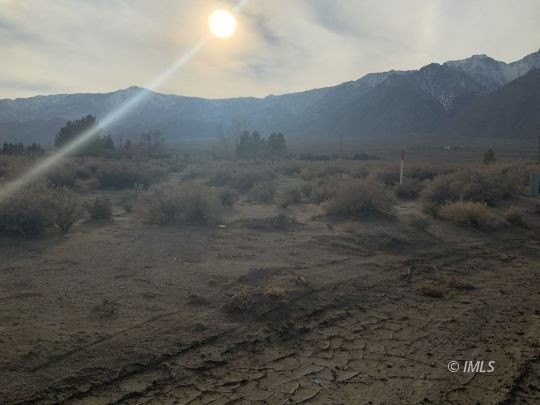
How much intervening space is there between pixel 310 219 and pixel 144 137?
99.6 metres

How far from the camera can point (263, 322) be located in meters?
6.72

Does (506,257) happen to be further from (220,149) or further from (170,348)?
(220,149)

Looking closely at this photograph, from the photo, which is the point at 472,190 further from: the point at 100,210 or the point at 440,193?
the point at 100,210

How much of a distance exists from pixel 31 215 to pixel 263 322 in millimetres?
8219

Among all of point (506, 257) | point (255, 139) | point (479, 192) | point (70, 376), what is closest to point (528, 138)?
point (255, 139)

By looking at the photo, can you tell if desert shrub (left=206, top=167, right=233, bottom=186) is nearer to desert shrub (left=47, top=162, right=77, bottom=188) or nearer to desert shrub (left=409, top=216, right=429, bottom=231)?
desert shrub (left=47, top=162, right=77, bottom=188)

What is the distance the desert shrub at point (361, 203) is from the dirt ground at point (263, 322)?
14.5 feet

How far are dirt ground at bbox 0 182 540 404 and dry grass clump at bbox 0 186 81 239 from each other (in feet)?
2.76

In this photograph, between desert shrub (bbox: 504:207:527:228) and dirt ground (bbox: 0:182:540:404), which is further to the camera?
desert shrub (bbox: 504:207:527:228)

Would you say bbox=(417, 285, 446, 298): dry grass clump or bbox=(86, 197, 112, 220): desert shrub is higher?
bbox=(86, 197, 112, 220): desert shrub

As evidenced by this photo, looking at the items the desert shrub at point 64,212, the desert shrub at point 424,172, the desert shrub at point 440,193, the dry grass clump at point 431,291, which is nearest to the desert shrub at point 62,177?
the desert shrub at point 64,212

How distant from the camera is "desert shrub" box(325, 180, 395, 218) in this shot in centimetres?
1634

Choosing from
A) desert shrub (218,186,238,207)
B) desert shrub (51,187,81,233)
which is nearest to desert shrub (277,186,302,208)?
desert shrub (218,186,238,207)

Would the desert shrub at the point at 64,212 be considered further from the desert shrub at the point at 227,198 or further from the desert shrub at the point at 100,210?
the desert shrub at the point at 227,198
